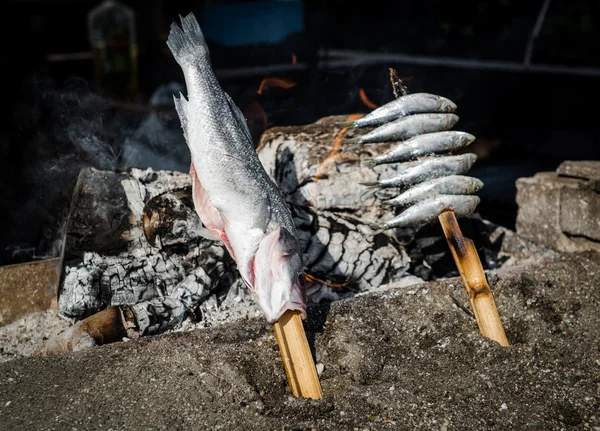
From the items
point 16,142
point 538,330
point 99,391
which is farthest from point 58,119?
point 538,330

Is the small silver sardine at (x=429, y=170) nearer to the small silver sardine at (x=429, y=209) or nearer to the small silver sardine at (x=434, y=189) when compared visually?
the small silver sardine at (x=434, y=189)

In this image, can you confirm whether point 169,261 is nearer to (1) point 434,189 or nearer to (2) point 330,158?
(2) point 330,158

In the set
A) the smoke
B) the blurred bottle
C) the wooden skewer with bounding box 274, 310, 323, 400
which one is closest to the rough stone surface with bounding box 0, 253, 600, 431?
the wooden skewer with bounding box 274, 310, 323, 400

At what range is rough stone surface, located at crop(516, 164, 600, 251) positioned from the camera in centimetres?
Result: 471

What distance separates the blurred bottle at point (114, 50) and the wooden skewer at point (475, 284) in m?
7.79

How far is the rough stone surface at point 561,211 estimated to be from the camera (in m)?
4.71

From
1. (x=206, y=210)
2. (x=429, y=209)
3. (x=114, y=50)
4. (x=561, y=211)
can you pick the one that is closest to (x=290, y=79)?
(x=114, y=50)

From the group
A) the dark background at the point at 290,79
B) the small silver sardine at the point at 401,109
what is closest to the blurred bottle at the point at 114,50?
the dark background at the point at 290,79

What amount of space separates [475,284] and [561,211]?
1787 millimetres

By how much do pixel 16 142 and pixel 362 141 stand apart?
5.04 meters

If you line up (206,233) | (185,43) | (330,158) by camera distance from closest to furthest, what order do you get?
(185,43)
(206,233)
(330,158)

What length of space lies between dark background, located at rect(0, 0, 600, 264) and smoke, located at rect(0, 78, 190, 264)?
2 cm

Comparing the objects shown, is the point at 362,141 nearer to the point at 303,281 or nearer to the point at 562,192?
the point at 303,281

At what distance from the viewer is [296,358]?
3.10m
